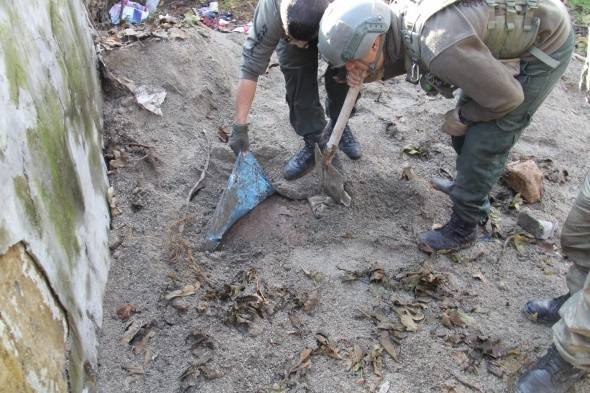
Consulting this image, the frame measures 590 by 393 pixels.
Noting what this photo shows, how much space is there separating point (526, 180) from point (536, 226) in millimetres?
370

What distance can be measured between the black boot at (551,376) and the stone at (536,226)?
101 centimetres

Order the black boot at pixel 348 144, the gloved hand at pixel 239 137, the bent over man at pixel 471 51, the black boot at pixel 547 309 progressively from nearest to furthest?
the bent over man at pixel 471 51
the black boot at pixel 547 309
the gloved hand at pixel 239 137
the black boot at pixel 348 144

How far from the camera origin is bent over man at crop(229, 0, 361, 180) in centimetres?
261

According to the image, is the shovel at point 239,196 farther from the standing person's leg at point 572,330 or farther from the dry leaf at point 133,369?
the standing person's leg at point 572,330

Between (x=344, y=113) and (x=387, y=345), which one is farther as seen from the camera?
(x=344, y=113)

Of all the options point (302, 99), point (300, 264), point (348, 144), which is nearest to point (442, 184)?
point (348, 144)

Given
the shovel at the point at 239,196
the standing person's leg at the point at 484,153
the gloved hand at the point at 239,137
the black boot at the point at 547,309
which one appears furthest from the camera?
the gloved hand at the point at 239,137

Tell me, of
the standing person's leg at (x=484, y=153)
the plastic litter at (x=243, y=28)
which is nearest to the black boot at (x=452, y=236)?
the standing person's leg at (x=484, y=153)

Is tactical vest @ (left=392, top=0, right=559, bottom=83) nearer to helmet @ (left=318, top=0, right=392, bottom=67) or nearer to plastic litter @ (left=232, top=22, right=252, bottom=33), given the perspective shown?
helmet @ (left=318, top=0, right=392, bottom=67)

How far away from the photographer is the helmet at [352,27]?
227cm

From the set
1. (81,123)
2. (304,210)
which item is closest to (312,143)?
(304,210)

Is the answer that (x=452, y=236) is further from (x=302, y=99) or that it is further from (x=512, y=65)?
(x=302, y=99)

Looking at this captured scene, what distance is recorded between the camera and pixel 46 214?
183 cm

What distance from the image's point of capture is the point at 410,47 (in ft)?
7.75
